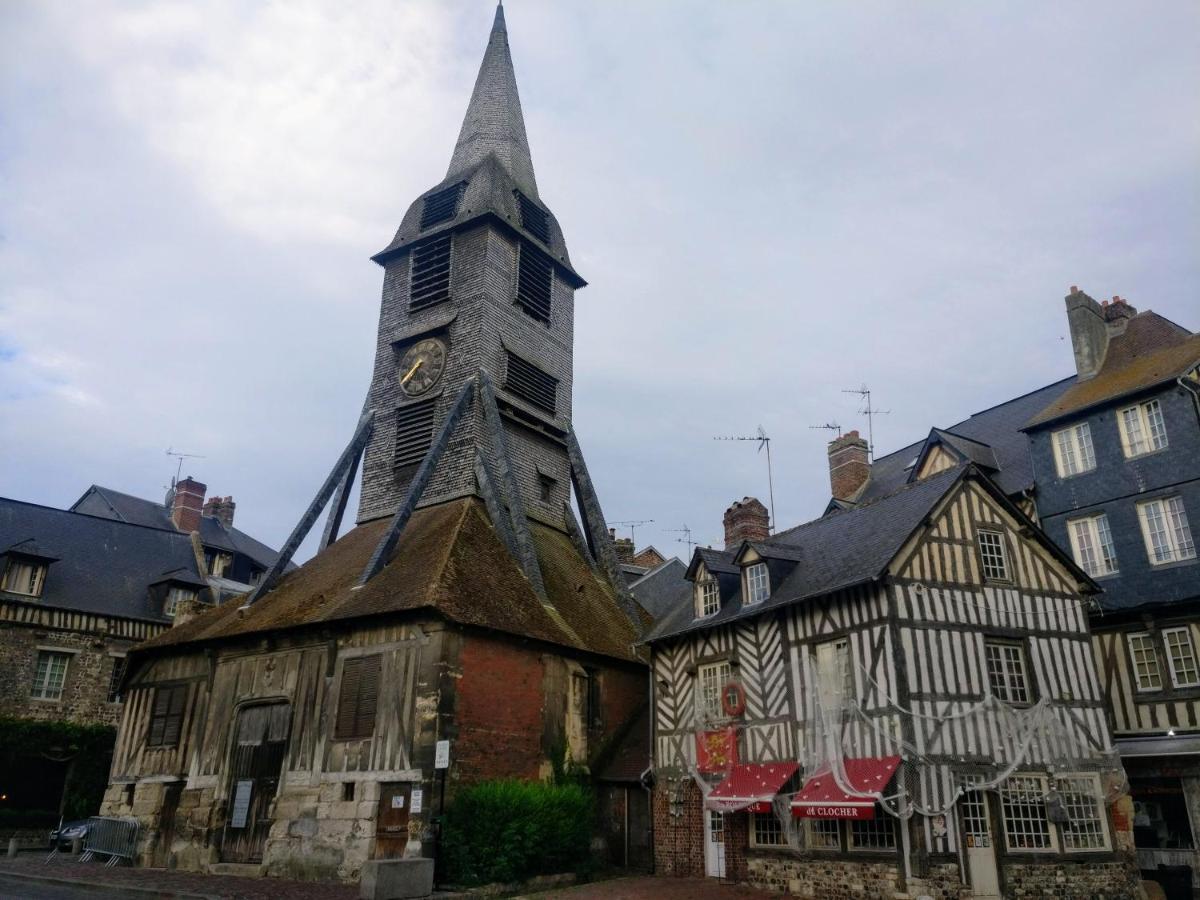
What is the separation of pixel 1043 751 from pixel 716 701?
5.36 metres

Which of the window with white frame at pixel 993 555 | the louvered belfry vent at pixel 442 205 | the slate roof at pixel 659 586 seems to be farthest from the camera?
the slate roof at pixel 659 586

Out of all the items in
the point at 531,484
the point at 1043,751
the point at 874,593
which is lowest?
the point at 1043,751

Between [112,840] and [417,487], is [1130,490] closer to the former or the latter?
[417,487]

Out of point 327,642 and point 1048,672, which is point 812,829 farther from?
point 327,642

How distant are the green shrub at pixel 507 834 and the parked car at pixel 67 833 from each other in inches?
432

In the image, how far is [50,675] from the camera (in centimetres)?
2373

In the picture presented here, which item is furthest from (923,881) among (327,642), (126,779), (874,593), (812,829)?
(126,779)

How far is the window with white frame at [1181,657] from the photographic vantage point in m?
15.1

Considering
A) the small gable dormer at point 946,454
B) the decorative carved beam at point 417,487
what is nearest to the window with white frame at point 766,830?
the small gable dormer at point 946,454

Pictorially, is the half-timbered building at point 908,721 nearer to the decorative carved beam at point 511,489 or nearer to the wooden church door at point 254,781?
the decorative carved beam at point 511,489

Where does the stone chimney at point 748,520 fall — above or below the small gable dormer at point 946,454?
below

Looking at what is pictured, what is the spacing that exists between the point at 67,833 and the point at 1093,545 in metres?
23.4

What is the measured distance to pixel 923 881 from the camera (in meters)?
12.0

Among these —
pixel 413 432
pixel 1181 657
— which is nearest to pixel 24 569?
pixel 413 432
